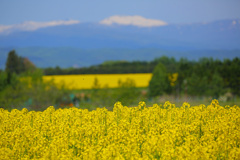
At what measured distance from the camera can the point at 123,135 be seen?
27.7 ft

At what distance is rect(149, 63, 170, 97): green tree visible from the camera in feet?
153

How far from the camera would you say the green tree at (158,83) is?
1839 inches

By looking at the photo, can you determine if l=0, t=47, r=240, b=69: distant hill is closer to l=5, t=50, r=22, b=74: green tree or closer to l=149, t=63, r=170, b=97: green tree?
l=5, t=50, r=22, b=74: green tree

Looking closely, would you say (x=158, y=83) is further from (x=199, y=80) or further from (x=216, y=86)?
(x=216, y=86)

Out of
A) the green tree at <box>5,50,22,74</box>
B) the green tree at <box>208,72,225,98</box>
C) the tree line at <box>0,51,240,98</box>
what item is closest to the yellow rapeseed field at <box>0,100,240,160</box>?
the tree line at <box>0,51,240,98</box>

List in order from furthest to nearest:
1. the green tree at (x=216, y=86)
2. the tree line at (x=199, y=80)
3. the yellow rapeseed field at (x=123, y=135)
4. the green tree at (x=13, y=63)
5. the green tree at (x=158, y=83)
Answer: the green tree at (x=13, y=63) → the green tree at (x=158, y=83) → the tree line at (x=199, y=80) → the green tree at (x=216, y=86) → the yellow rapeseed field at (x=123, y=135)

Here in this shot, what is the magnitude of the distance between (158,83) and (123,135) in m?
38.9

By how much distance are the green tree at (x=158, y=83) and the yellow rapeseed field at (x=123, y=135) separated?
35451mm

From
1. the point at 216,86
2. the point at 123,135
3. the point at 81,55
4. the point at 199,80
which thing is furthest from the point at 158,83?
the point at 81,55

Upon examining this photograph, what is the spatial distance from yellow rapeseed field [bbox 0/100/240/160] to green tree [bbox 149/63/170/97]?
35451 millimetres

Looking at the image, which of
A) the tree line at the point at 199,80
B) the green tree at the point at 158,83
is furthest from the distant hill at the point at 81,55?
the green tree at the point at 158,83

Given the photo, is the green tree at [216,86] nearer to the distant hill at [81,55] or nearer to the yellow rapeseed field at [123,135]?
the yellow rapeseed field at [123,135]

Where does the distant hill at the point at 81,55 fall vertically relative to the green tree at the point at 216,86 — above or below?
above

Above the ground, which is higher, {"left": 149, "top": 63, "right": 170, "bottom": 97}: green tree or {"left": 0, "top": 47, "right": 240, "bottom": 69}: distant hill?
{"left": 0, "top": 47, "right": 240, "bottom": 69}: distant hill
